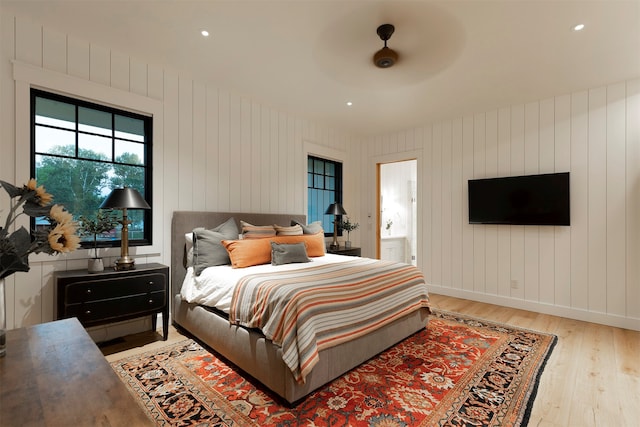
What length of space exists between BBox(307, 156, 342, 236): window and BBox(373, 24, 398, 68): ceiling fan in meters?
2.43

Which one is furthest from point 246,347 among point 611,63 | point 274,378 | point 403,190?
point 403,190

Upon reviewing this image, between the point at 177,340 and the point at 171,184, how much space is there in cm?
160

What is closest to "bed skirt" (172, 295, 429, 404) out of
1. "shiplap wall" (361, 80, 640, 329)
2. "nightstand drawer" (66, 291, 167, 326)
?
"nightstand drawer" (66, 291, 167, 326)

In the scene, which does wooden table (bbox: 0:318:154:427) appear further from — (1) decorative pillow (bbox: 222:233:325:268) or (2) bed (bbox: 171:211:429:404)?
(1) decorative pillow (bbox: 222:233:325:268)

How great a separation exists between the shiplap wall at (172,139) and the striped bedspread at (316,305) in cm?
161

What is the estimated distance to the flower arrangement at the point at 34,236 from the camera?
99cm

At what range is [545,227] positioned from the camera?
150 inches

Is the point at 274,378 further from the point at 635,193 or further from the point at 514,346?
the point at 635,193

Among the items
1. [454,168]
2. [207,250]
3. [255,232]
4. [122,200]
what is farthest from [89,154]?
[454,168]

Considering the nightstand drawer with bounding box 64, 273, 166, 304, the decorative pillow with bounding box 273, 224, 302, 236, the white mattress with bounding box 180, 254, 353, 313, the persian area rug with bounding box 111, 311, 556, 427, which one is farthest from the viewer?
the decorative pillow with bounding box 273, 224, 302, 236

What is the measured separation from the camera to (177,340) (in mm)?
2875

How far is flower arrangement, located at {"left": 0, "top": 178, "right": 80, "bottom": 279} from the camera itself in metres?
0.99

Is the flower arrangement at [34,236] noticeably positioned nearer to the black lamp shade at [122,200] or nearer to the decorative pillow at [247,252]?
the black lamp shade at [122,200]

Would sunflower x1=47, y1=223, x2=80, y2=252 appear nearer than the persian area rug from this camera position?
Yes
